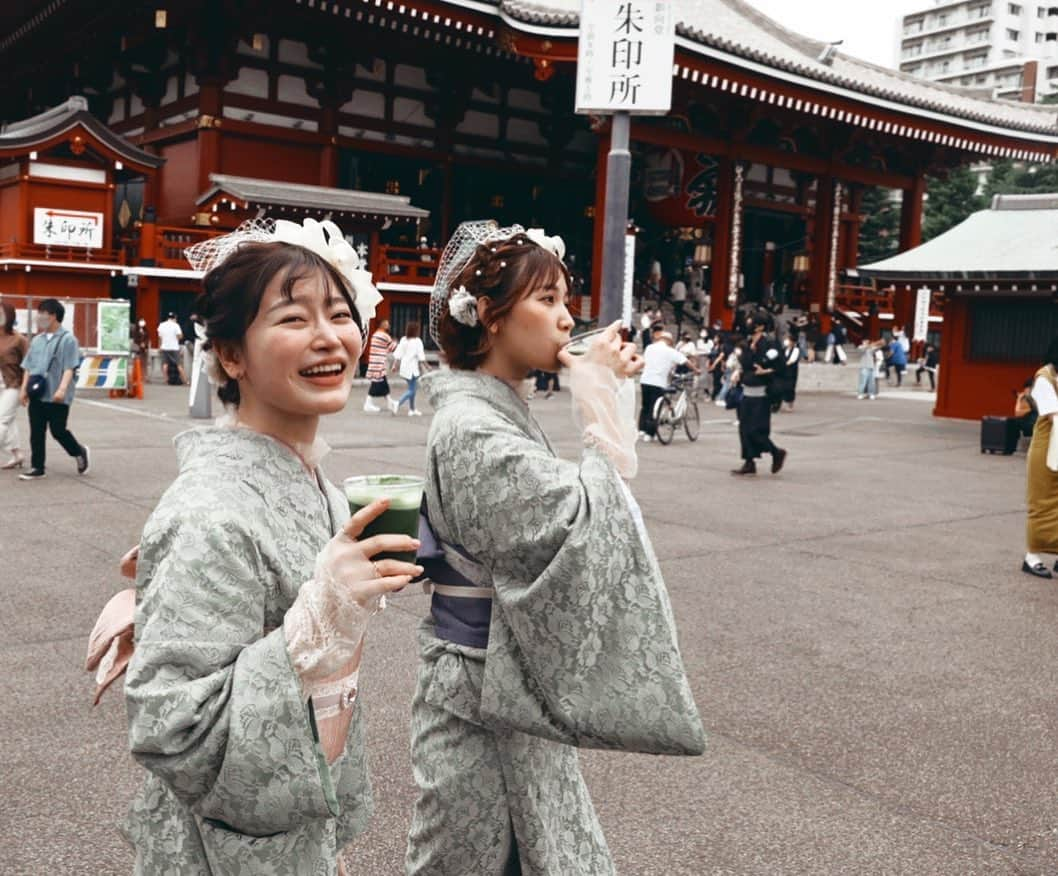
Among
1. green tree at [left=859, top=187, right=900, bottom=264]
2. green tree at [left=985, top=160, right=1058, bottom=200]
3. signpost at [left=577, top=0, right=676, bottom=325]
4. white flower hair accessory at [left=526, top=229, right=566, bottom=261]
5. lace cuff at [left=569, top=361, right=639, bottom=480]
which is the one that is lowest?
lace cuff at [left=569, top=361, right=639, bottom=480]

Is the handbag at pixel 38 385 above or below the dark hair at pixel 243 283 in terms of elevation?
below

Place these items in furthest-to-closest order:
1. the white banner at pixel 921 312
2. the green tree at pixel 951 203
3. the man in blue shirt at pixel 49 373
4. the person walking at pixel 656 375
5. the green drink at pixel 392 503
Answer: the green tree at pixel 951 203 < the white banner at pixel 921 312 < the person walking at pixel 656 375 < the man in blue shirt at pixel 49 373 < the green drink at pixel 392 503

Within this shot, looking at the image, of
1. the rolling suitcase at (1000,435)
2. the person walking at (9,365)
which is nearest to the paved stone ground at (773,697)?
the person walking at (9,365)

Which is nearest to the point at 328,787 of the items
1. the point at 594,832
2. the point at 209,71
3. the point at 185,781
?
the point at 185,781

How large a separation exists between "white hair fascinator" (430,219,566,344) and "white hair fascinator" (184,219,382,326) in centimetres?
48

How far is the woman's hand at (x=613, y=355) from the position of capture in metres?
2.00

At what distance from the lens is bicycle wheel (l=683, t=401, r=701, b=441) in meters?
13.5

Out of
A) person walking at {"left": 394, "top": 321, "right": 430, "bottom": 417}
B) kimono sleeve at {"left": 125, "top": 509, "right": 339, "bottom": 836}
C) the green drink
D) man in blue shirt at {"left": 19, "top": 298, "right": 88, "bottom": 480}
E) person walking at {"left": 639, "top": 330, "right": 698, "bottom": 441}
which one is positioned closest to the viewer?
kimono sleeve at {"left": 125, "top": 509, "right": 339, "bottom": 836}

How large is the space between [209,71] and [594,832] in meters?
19.8

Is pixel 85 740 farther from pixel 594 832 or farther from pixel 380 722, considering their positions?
pixel 594 832

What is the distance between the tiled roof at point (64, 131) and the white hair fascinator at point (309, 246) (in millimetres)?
18272

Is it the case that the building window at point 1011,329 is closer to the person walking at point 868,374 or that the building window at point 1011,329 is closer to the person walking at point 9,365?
the person walking at point 868,374

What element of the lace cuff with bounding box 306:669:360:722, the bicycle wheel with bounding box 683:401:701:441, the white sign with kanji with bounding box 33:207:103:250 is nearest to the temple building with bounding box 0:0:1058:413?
the white sign with kanji with bounding box 33:207:103:250

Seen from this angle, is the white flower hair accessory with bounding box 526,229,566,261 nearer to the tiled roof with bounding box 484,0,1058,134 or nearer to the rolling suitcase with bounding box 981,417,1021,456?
the rolling suitcase with bounding box 981,417,1021,456
